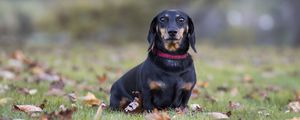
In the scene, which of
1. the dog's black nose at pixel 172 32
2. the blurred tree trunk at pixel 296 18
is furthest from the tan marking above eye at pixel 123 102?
the blurred tree trunk at pixel 296 18

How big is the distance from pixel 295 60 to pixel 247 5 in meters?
5.10

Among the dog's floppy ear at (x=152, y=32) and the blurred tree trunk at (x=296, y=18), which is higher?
the dog's floppy ear at (x=152, y=32)

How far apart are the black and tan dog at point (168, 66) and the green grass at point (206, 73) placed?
243mm

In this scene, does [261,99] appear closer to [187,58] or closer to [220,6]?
[187,58]

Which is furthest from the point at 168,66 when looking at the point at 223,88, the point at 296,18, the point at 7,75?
the point at 296,18

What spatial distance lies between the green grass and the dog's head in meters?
0.60

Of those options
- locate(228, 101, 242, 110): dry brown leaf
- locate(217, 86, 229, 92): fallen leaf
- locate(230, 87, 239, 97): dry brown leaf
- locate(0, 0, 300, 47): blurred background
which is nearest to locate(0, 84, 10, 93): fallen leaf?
locate(228, 101, 242, 110): dry brown leaf

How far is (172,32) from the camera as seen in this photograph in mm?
4922

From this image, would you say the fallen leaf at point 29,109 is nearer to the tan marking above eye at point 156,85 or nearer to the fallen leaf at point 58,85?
the tan marking above eye at point 156,85

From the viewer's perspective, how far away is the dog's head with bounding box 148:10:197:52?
496 centimetres

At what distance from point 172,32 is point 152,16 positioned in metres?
12.5

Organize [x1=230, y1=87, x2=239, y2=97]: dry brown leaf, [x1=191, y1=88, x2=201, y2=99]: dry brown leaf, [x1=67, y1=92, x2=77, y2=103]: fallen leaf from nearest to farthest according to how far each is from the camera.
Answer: [x1=67, y1=92, x2=77, y2=103]: fallen leaf < [x1=191, y1=88, x2=201, y2=99]: dry brown leaf < [x1=230, y1=87, x2=239, y2=97]: dry brown leaf

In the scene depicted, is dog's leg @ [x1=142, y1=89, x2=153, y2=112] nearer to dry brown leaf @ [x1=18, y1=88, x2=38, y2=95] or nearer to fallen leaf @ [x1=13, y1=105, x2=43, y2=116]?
fallen leaf @ [x1=13, y1=105, x2=43, y2=116]

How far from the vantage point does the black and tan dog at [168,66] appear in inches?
195
